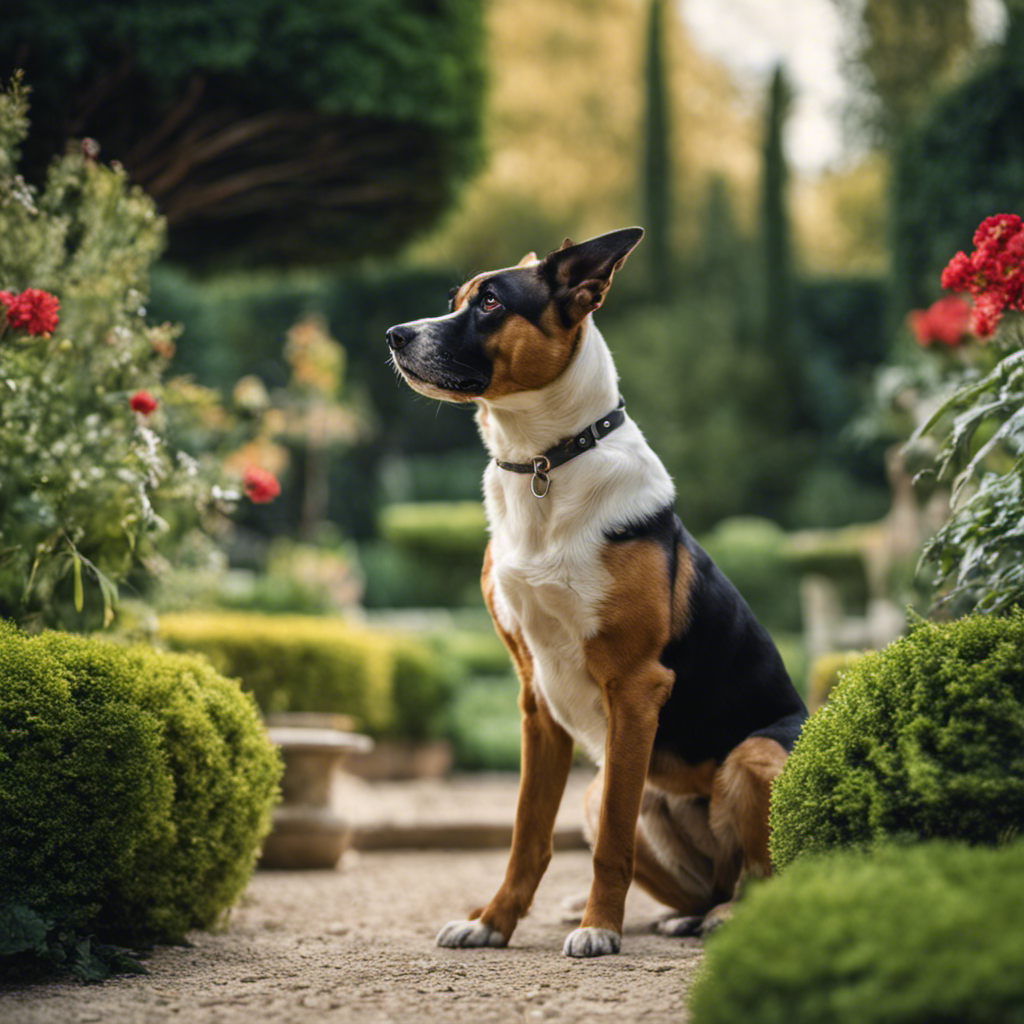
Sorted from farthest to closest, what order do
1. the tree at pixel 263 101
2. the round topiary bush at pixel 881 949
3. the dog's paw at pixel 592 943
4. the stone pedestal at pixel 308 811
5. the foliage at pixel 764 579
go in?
the foliage at pixel 764 579, the tree at pixel 263 101, the stone pedestal at pixel 308 811, the dog's paw at pixel 592 943, the round topiary bush at pixel 881 949

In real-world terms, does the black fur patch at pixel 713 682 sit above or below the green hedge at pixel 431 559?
below

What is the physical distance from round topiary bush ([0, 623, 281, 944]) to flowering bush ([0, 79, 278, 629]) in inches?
18.0

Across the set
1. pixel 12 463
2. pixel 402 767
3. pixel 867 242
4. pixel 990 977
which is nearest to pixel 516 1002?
pixel 990 977

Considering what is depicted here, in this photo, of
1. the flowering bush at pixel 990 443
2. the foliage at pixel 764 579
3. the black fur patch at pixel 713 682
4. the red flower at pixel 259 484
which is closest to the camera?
the flowering bush at pixel 990 443

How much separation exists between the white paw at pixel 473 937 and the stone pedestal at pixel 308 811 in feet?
6.94

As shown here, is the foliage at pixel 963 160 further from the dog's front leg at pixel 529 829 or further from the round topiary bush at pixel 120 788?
the round topiary bush at pixel 120 788

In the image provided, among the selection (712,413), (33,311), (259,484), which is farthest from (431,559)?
(33,311)

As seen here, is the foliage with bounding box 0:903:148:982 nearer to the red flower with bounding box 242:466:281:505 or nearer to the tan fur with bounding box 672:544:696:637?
the tan fur with bounding box 672:544:696:637

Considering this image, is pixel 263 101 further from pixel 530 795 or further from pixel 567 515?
pixel 530 795

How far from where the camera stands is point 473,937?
2.98m

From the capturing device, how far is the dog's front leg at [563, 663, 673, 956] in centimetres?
279

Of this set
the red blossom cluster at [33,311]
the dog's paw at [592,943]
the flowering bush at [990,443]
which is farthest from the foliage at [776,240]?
the dog's paw at [592,943]

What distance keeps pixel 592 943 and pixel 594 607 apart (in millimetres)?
861

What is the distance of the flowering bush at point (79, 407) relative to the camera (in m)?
3.41
